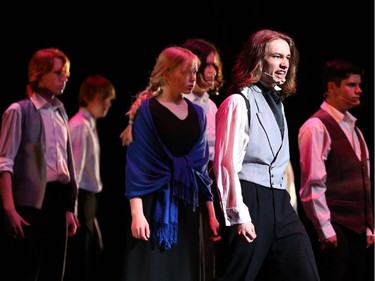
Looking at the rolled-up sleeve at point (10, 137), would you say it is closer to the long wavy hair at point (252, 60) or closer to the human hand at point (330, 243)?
the long wavy hair at point (252, 60)

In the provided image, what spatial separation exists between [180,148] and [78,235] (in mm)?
2190

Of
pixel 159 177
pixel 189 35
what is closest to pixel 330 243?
pixel 159 177

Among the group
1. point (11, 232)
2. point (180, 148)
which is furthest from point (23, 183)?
point (180, 148)

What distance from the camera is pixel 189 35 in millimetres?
6168

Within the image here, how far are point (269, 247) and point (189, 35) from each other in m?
3.26

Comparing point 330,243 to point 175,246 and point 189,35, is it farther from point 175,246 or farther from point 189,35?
point 189,35

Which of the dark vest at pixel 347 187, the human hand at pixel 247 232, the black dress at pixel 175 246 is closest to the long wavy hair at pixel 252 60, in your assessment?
the black dress at pixel 175 246

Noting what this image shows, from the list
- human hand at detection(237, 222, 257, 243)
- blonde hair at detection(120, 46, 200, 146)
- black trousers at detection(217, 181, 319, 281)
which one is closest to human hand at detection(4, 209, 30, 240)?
blonde hair at detection(120, 46, 200, 146)

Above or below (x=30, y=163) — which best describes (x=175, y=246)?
below

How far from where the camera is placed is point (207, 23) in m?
6.14

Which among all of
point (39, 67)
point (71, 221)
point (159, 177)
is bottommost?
point (71, 221)

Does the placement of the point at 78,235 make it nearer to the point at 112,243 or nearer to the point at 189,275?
the point at 112,243

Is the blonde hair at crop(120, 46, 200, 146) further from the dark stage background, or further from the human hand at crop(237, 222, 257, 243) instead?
the dark stage background

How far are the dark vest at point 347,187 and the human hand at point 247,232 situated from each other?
1.48 m
